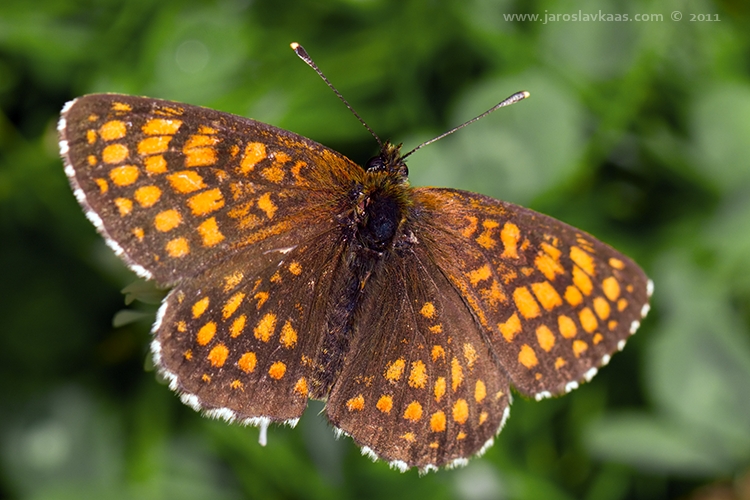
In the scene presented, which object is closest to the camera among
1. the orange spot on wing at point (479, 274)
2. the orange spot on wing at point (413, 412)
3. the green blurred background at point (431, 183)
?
the orange spot on wing at point (413, 412)

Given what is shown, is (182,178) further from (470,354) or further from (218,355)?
(470,354)

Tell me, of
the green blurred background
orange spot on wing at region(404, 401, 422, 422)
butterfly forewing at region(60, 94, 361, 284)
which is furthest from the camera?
the green blurred background

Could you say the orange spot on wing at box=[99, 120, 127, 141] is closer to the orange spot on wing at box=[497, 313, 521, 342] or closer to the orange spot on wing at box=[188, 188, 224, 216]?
the orange spot on wing at box=[188, 188, 224, 216]

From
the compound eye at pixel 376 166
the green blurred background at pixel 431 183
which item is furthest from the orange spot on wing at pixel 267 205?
the green blurred background at pixel 431 183

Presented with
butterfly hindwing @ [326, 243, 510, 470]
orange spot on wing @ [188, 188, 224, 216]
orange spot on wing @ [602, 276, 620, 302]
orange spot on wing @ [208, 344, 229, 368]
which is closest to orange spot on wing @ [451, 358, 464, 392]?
butterfly hindwing @ [326, 243, 510, 470]

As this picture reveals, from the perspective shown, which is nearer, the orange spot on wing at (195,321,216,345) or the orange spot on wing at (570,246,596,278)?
the orange spot on wing at (195,321,216,345)

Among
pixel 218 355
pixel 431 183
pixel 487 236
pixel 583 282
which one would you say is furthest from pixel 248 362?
pixel 431 183

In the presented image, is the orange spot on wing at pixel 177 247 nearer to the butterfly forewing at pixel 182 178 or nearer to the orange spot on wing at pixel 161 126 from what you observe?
the butterfly forewing at pixel 182 178

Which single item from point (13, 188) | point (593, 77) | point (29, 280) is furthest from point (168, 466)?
point (593, 77)
